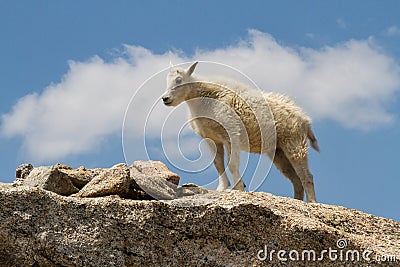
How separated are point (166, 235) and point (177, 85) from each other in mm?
6139

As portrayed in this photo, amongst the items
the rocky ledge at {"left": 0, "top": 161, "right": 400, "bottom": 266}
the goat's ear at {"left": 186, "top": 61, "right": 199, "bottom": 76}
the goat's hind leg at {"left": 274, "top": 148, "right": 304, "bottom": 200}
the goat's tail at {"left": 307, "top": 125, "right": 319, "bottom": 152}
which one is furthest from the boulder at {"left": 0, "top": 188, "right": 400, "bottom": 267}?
the goat's tail at {"left": 307, "top": 125, "right": 319, "bottom": 152}

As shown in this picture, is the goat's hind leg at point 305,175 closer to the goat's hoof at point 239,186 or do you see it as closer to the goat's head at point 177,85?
the goat's hoof at point 239,186

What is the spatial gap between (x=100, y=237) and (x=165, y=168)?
4557 millimetres

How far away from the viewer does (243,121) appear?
1273 cm

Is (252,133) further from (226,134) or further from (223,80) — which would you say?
(223,80)

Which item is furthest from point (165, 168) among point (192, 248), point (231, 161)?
point (192, 248)

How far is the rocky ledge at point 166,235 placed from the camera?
21.8 ft

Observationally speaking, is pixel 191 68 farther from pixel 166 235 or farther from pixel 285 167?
pixel 166 235

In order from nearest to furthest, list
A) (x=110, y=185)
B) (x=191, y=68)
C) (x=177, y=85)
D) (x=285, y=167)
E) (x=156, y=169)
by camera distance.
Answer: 1. (x=110, y=185)
2. (x=156, y=169)
3. (x=177, y=85)
4. (x=191, y=68)
5. (x=285, y=167)

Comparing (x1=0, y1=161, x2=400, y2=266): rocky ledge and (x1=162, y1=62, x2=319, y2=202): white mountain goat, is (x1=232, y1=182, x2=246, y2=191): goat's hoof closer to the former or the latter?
(x1=162, y1=62, x2=319, y2=202): white mountain goat

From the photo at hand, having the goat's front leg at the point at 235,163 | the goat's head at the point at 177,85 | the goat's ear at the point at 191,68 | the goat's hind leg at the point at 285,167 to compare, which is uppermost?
the goat's ear at the point at 191,68

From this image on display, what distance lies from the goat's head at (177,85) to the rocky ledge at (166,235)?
16.9 ft

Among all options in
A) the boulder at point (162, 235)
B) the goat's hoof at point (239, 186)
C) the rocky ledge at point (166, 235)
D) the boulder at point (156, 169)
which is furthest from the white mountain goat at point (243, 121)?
the boulder at point (162, 235)

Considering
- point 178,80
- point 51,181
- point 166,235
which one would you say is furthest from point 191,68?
point 166,235
